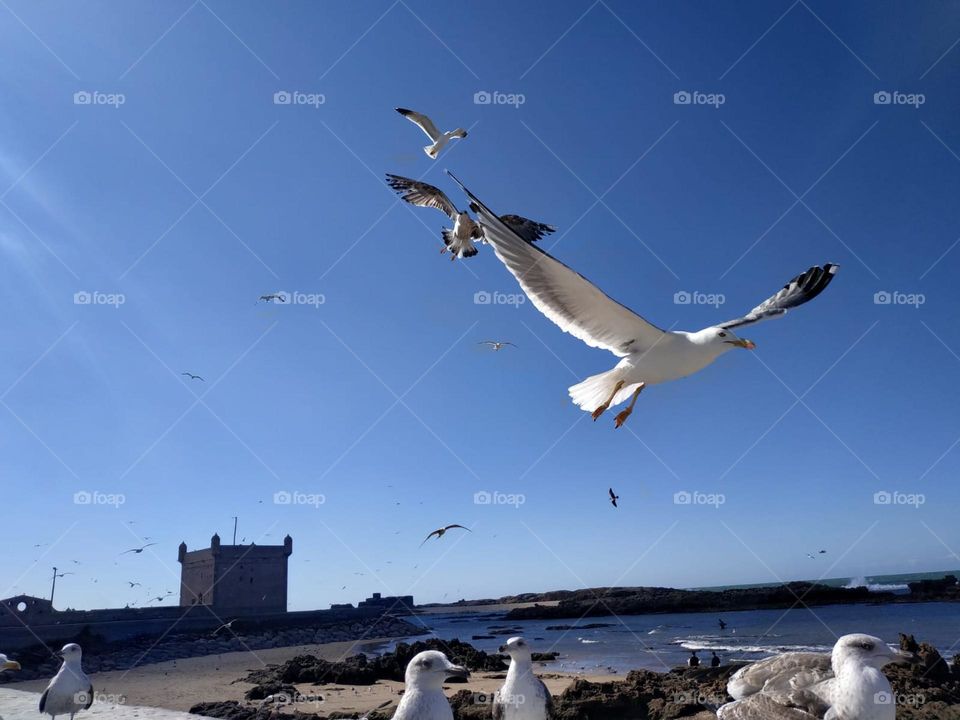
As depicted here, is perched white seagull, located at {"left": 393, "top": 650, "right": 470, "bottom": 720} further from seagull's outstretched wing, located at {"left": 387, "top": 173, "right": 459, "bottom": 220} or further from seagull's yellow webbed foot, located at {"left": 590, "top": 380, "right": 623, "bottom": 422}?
seagull's outstretched wing, located at {"left": 387, "top": 173, "right": 459, "bottom": 220}

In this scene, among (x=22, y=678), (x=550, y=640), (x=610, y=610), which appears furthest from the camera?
(x=610, y=610)

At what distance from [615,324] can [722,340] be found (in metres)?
0.97

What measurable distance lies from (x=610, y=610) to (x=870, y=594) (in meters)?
19.1

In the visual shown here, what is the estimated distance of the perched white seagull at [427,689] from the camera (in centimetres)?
451

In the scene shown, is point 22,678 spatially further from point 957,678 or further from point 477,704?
point 957,678

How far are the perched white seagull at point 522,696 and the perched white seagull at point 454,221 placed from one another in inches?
160

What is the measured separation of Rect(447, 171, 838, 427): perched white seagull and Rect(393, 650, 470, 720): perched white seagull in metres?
2.55

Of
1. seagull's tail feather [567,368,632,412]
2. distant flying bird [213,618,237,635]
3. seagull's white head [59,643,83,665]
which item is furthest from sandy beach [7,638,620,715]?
distant flying bird [213,618,237,635]

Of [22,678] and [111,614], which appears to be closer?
[22,678]

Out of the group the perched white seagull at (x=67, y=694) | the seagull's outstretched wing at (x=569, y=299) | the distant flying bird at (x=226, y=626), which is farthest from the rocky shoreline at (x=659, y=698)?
the distant flying bird at (x=226, y=626)

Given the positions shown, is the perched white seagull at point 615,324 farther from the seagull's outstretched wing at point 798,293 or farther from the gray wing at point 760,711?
the gray wing at point 760,711

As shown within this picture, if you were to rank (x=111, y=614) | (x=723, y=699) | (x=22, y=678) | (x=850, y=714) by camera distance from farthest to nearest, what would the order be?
(x=111, y=614)
(x=22, y=678)
(x=723, y=699)
(x=850, y=714)

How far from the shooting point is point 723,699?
888 centimetres

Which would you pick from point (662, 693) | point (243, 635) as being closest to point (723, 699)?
point (662, 693)
